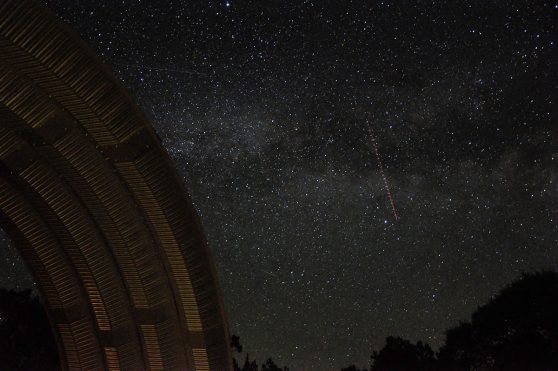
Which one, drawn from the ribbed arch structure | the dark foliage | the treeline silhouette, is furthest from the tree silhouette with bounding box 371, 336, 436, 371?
the ribbed arch structure

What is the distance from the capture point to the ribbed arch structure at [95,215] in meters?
9.58

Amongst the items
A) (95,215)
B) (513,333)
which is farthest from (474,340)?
(95,215)

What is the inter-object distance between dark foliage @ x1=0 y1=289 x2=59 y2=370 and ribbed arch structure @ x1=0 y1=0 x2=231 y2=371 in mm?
7832

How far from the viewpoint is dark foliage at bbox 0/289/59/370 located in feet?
66.0

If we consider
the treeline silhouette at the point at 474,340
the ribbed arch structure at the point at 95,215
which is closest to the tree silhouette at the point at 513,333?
the treeline silhouette at the point at 474,340

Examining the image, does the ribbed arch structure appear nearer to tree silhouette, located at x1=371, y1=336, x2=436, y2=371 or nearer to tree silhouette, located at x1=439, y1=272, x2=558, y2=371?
tree silhouette, located at x1=439, y1=272, x2=558, y2=371

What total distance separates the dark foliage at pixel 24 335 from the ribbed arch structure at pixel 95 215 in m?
7.83

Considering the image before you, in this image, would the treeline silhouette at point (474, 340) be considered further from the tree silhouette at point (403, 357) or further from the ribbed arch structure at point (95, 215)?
the ribbed arch structure at point (95, 215)

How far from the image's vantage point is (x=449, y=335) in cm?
3231

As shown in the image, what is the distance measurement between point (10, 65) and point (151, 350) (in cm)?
709

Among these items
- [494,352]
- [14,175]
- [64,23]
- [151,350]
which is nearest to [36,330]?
[151,350]

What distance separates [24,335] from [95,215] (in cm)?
1125

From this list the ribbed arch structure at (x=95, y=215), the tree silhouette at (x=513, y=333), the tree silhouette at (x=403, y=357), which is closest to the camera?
the ribbed arch structure at (x=95, y=215)

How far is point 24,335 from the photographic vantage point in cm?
2078
